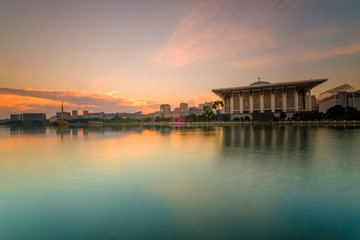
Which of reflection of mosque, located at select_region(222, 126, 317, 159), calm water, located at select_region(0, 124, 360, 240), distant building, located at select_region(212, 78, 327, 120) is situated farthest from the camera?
distant building, located at select_region(212, 78, 327, 120)

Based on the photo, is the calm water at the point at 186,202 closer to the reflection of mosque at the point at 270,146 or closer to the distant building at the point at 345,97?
the reflection of mosque at the point at 270,146

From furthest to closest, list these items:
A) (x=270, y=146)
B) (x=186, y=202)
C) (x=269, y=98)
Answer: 1. (x=269, y=98)
2. (x=270, y=146)
3. (x=186, y=202)

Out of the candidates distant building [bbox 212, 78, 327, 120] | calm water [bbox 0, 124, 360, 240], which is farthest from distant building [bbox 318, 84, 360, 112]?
calm water [bbox 0, 124, 360, 240]

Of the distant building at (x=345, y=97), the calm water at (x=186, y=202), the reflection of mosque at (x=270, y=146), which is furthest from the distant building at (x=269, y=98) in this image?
the calm water at (x=186, y=202)

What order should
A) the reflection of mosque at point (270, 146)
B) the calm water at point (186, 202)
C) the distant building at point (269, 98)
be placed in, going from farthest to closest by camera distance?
the distant building at point (269, 98), the reflection of mosque at point (270, 146), the calm water at point (186, 202)

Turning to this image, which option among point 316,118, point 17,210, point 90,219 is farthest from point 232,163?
point 316,118

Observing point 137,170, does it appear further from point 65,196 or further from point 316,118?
point 316,118

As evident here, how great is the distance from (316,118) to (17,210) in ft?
363

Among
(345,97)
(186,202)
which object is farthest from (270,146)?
(345,97)

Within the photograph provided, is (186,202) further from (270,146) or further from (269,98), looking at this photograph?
(269,98)

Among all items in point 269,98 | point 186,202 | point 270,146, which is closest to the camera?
point 186,202

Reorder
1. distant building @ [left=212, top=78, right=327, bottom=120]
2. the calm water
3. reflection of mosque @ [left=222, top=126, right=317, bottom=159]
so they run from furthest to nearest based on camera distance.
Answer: distant building @ [left=212, top=78, right=327, bottom=120] < reflection of mosque @ [left=222, top=126, right=317, bottom=159] < the calm water

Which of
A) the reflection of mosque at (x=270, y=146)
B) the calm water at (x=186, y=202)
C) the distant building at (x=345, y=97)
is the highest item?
the distant building at (x=345, y=97)

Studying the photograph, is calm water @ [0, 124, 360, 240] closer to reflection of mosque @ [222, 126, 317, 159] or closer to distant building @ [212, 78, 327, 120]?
reflection of mosque @ [222, 126, 317, 159]
